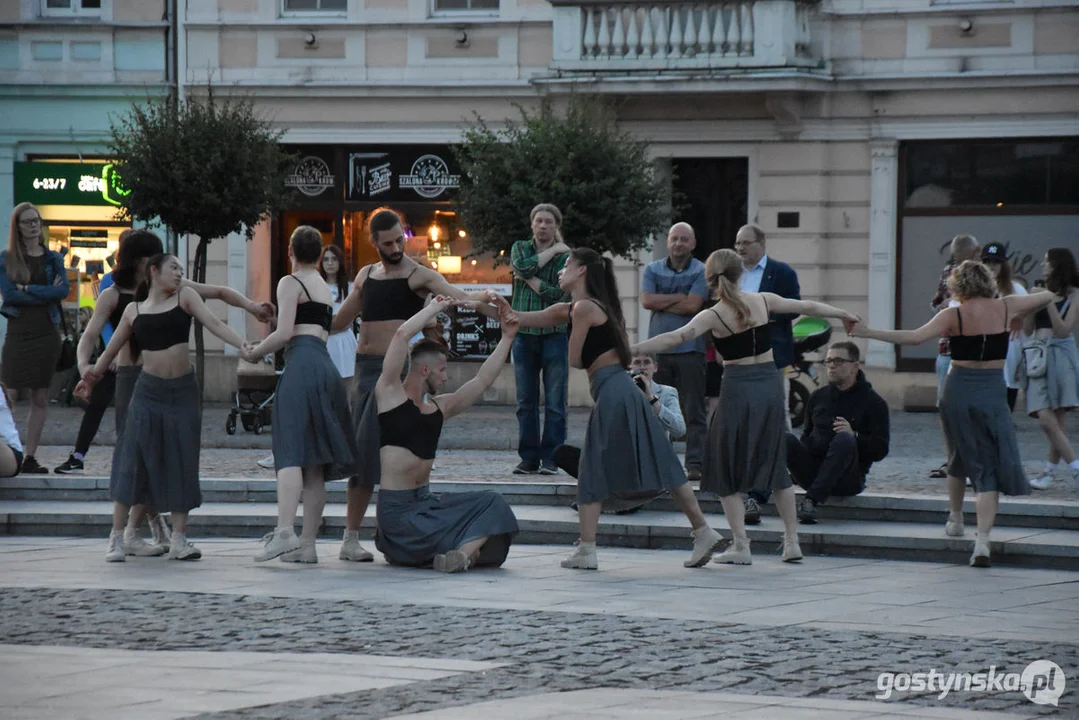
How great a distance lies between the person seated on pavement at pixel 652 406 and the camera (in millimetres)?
11164

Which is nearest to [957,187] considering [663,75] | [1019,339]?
[663,75]

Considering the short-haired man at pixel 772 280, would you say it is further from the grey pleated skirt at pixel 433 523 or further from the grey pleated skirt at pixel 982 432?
the grey pleated skirt at pixel 433 523

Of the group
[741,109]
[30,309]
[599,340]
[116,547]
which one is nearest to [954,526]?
[599,340]

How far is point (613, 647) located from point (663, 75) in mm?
14294

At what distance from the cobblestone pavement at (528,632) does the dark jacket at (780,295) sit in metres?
1.91

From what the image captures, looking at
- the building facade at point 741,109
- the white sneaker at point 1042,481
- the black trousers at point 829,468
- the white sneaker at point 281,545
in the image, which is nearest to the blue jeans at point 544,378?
the black trousers at point 829,468

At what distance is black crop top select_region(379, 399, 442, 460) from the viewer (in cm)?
956

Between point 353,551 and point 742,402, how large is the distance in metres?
2.53

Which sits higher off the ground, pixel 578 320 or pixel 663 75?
pixel 663 75

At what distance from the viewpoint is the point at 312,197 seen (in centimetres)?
2253

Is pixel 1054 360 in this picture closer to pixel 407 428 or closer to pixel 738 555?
pixel 738 555

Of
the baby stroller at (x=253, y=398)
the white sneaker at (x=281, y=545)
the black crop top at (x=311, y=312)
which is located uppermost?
the black crop top at (x=311, y=312)

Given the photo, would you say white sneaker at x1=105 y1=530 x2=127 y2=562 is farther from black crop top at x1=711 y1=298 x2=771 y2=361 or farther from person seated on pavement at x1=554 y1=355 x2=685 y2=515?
black crop top at x1=711 y1=298 x2=771 y2=361

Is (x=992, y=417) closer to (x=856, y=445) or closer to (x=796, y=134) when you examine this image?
(x=856, y=445)
